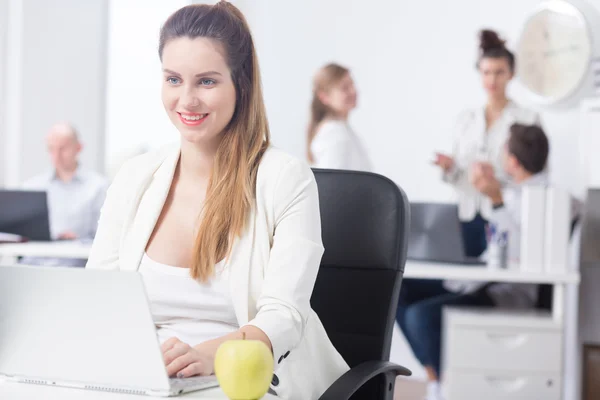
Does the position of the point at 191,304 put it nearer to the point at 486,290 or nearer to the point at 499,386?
the point at 499,386

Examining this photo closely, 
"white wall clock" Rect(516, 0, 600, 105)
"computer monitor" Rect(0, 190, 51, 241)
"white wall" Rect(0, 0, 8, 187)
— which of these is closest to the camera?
"computer monitor" Rect(0, 190, 51, 241)

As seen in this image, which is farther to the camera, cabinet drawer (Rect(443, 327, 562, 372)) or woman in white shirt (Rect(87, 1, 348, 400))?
cabinet drawer (Rect(443, 327, 562, 372))

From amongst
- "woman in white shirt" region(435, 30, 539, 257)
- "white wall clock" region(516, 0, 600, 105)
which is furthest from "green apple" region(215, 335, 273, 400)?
"white wall clock" region(516, 0, 600, 105)

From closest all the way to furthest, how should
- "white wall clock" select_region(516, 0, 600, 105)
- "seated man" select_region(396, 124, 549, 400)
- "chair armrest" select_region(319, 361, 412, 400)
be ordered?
1. "chair armrest" select_region(319, 361, 412, 400)
2. "seated man" select_region(396, 124, 549, 400)
3. "white wall clock" select_region(516, 0, 600, 105)

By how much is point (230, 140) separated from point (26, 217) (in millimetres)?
2677

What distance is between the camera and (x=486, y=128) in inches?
177

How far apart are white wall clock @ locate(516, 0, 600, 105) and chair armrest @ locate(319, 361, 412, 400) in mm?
3589

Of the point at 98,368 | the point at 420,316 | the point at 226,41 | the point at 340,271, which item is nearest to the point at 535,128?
the point at 420,316

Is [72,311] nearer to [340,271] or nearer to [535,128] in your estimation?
[340,271]

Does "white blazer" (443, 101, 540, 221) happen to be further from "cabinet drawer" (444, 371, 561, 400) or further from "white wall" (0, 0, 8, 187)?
"white wall" (0, 0, 8, 187)

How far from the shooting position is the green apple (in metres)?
0.92

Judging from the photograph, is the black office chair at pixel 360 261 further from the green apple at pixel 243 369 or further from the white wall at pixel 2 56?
the white wall at pixel 2 56

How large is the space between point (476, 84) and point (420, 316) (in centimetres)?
212

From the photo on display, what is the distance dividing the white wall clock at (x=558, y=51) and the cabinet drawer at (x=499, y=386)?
231 cm
